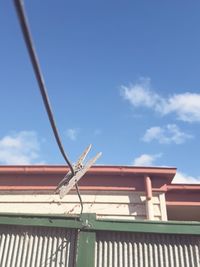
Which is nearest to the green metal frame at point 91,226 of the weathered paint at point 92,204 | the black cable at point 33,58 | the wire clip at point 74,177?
the wire clip at point 74,177

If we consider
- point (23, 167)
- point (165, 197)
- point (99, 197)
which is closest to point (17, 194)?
point (23, 167)

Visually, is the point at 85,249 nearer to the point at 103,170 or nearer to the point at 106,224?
the point at 106,224

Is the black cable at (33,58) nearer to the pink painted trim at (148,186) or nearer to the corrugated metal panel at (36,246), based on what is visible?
the corrugated metal panel at (36,246)

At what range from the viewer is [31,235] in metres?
4.23

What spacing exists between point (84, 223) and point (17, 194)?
3.96m

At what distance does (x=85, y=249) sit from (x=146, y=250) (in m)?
0.71

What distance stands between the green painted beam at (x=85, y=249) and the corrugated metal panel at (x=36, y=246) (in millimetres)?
99

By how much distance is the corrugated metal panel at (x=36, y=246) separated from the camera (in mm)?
4059

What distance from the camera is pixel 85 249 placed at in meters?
4.02

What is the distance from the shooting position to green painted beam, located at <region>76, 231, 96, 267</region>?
13.0 feet

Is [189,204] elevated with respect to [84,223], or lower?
elevated

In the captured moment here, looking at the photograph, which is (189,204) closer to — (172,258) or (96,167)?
(96,167)

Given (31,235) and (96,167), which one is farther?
(96,167)

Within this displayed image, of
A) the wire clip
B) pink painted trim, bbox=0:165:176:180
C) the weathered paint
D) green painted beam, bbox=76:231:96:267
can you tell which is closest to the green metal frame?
green painted beam, bbox=76:231:96:267
